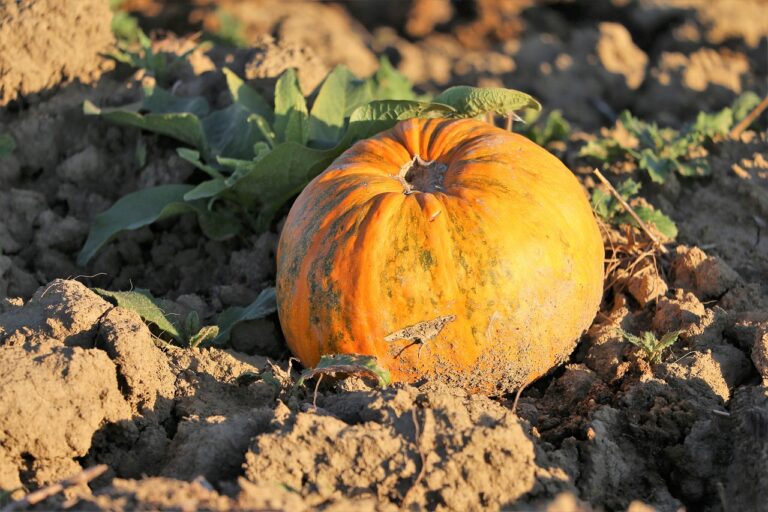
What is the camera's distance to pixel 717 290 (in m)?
4.46

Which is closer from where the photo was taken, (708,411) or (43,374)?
(43,374)

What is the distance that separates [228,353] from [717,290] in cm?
218

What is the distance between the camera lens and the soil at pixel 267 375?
3064mm

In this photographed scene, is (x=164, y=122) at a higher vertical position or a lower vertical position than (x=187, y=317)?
higher

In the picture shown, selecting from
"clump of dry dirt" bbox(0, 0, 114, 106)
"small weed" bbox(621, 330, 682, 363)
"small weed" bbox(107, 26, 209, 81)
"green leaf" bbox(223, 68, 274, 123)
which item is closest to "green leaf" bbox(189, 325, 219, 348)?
"green leaf" bbox(223, 68, 274, 123)

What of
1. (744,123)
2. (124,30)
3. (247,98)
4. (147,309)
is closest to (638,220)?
(744,123)

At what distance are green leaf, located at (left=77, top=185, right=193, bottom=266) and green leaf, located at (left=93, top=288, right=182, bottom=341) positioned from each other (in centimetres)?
68

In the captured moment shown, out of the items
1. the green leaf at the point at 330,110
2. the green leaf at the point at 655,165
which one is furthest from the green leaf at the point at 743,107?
the green leaf at the point at 330,110

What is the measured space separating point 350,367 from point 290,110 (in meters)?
1.78

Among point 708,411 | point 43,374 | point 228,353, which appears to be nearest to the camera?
point 43,374

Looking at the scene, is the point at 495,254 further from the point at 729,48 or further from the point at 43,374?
the point at 729,48

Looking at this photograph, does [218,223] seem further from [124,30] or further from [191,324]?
[124,30]

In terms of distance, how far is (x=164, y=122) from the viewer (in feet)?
16.8

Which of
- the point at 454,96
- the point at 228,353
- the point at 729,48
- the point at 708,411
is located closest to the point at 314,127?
the point at 454,96
